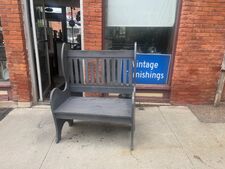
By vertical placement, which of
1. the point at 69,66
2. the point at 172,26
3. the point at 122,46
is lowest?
the point at 69,66

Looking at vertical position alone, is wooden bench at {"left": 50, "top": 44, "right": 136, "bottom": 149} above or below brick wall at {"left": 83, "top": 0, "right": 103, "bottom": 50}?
below

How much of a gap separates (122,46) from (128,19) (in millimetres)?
508

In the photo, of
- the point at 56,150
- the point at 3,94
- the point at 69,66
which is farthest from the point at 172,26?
the point at 3,94

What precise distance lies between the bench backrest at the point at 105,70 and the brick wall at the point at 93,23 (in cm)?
59

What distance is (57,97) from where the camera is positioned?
9.53 ft

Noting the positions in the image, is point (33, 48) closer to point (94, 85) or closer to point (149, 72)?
point (94, 85)

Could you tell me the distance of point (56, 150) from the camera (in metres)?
2.81

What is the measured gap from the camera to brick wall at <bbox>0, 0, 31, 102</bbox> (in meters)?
3.55

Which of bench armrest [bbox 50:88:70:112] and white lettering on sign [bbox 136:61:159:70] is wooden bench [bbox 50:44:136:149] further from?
white lettering on sign [bbox 136:61:159:70]

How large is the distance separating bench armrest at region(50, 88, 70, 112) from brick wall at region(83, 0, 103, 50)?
41.8 inches

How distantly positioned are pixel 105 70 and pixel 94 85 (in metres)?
0.29

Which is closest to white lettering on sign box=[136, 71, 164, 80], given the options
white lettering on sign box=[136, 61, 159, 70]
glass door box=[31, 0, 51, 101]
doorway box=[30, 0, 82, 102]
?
white lettering on sign box=[136, 61, 159, 70]

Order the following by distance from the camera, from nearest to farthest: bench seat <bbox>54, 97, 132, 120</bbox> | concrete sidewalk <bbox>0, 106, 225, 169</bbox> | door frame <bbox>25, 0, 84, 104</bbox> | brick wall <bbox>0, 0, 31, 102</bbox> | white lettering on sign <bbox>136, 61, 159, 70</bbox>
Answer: concrete sidewalk <bbox>0, 106, 225, 169</bbox> < bench seat <bbox>54, 97, 132, 120</bbox> < brick wall <bbox>0, 0, 31, 102</bbox> < door frame <bbox>25, 0, 84, 104</bbox> < white lettering on sign <bbox>136, 61, 159, 70</bbox>

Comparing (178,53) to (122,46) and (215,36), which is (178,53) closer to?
(215,36)
